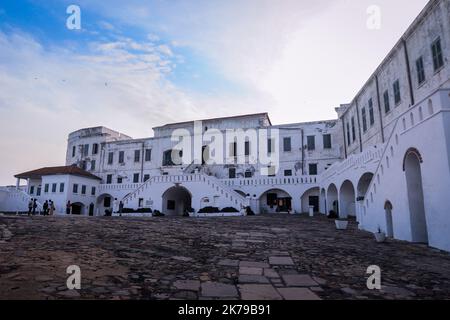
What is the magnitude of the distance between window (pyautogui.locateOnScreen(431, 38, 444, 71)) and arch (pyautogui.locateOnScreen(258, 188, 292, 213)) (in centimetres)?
1790

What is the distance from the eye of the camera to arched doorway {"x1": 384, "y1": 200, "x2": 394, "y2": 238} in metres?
10.5

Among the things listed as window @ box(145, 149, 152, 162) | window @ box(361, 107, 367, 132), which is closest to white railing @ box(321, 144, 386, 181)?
window @ box(361, 107, 367, 132)

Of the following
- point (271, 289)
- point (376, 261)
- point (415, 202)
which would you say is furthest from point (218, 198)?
point (271, 289)

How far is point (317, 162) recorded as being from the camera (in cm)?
3161

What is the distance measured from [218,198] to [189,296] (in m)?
22.7

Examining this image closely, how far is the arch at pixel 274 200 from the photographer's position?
3025 cm

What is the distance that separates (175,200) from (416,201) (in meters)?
25.6

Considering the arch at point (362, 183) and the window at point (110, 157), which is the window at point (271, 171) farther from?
the window at point (110, 157)

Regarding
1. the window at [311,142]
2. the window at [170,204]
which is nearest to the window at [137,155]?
the window at [170,204]

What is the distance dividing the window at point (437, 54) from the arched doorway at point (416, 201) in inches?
322

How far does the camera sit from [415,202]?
890cm

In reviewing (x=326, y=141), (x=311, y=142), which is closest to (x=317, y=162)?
(x=311, y=142)

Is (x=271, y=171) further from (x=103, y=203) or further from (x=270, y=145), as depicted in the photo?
(x=103, y=203)

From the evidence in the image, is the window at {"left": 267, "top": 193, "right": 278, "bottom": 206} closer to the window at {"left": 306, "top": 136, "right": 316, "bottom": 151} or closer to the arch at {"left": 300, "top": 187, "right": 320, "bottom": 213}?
the arch at {"left": 300, "top": 187, "right": 320, "bottom": 213}
